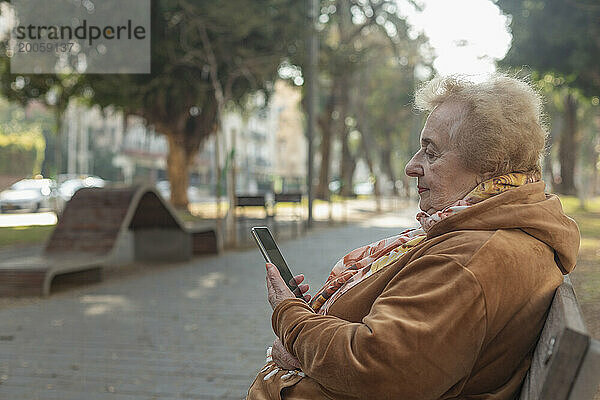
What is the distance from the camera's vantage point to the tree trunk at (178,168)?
1071 inches

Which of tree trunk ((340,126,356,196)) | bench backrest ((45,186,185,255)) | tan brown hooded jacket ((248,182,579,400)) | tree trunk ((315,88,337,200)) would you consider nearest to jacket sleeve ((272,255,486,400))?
tan brown hooded jacket ((248,182,579,400))

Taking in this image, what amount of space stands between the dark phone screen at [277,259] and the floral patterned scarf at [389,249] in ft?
0.32

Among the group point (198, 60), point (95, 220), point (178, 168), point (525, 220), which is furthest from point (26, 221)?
point (525, 220)

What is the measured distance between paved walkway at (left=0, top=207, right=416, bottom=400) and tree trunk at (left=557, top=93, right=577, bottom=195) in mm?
27258

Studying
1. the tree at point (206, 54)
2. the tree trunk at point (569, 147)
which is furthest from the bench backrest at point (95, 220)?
the tree trunk at point (569, 147)

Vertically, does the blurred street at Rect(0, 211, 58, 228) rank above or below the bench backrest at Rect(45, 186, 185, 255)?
below

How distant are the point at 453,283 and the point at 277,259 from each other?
0.84 m

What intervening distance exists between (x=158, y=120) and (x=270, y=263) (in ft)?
79.8

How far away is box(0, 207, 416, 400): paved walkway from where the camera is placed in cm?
477

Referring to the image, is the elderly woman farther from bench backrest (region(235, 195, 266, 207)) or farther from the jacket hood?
bench backrest (region(235, 195, 266, 207))

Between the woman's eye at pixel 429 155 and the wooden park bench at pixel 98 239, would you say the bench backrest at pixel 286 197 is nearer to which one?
the wooden park bench at pixel 98 239

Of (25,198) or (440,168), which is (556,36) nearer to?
(440,168)

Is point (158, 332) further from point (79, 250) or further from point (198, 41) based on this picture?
point (198, 41)

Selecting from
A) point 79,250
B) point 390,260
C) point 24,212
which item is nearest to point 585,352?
point 390,260
